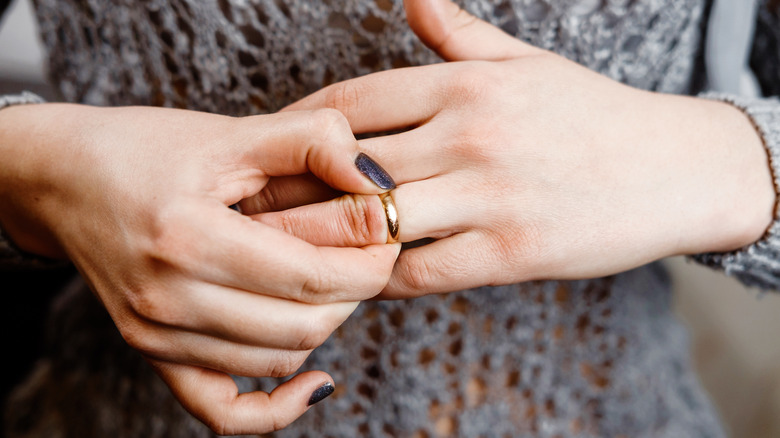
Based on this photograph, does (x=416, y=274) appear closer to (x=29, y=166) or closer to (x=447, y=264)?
(x=447, y=264)

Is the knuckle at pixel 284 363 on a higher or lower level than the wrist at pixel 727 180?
lower

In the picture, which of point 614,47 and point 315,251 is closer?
point 315,251

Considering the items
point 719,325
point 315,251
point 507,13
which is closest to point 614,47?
point 507,13

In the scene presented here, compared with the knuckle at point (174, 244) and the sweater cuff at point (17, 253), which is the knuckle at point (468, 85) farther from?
the sweater cuff at point (17, 253)

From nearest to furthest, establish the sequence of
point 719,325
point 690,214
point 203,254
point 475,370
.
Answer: point 203,254
point 690,214
point 475,370
point 719,325

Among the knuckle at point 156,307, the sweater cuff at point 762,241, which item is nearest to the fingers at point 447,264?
the knuckle at point 156,307

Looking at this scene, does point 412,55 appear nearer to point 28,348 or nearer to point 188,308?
point 188,308
